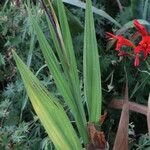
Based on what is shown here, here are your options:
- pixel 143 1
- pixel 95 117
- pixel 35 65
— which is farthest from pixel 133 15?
pixel 95 117

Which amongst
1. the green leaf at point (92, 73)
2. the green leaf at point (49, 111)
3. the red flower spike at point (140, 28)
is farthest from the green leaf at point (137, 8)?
the green leaf at point (49, 111)

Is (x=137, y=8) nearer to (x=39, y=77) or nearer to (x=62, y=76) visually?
(x=39, y=77)

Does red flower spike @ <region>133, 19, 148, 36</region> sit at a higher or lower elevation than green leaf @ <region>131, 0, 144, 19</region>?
higher

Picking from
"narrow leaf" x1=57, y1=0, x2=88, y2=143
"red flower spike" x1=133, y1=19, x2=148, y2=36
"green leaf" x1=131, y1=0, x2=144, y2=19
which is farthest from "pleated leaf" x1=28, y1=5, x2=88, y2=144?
"green leaf" x1=131, y1=0, x2=144, y2=19

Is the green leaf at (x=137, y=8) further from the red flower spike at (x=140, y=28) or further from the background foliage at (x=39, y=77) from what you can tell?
the red flower spike at (x=140, y=28)

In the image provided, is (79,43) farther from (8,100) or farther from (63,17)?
(63,17)

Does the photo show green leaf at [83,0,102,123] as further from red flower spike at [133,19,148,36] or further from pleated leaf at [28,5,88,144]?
red flower spike at [133,19,148,36]
